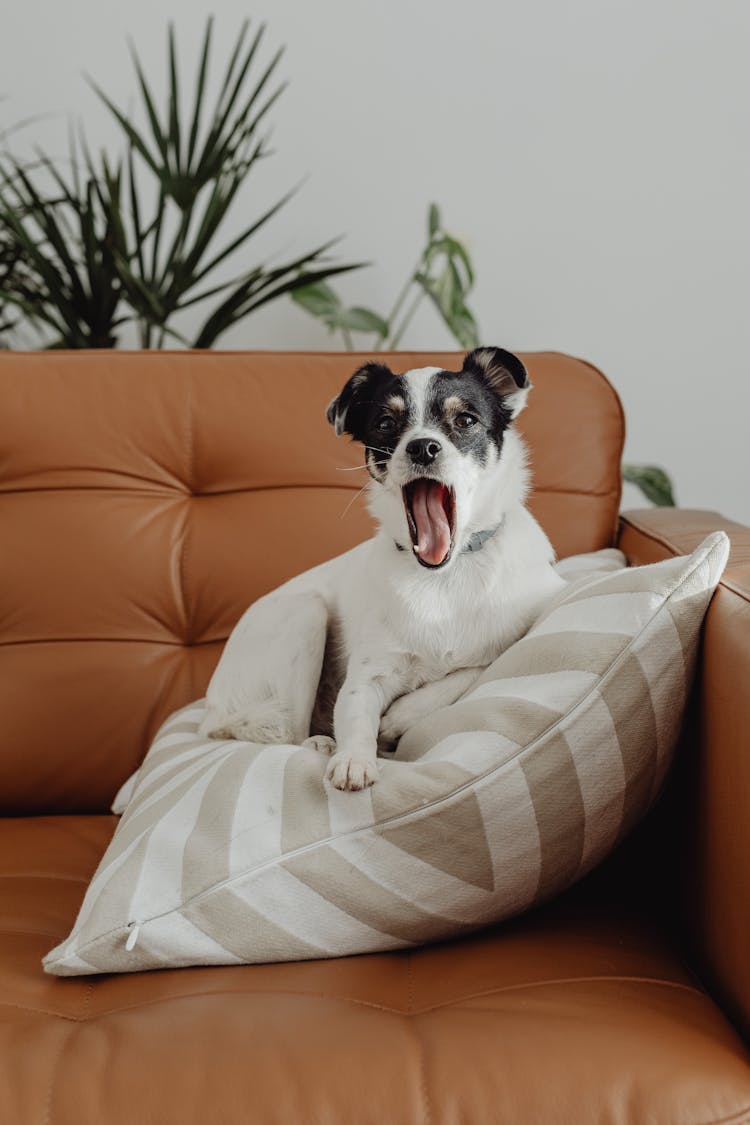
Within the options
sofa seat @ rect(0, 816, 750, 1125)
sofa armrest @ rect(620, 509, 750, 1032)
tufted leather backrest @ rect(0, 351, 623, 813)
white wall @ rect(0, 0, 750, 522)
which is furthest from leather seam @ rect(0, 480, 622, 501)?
white wall @ rect(0, 0, 750, 522)

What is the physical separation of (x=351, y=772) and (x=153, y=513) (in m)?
0.82

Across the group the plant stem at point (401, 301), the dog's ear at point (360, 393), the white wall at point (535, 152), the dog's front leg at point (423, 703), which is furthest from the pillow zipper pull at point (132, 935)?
the white wall at point (535, 152)

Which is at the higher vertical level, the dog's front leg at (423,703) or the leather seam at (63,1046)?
the dog's front leg at (423,703)

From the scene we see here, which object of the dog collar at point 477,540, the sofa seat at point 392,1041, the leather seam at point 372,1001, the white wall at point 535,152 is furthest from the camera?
the white wall at point 535,152

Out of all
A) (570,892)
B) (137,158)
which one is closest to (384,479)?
(570,892)

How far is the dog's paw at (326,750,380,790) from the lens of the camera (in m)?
1.00

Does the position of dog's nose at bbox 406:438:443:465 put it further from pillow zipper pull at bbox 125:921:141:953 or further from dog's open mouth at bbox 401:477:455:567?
pillow zipper pull at bbox 125:921:141:953

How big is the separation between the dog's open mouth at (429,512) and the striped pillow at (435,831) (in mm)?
354

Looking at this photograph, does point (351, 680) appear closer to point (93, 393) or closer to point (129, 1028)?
point (129, 1028)

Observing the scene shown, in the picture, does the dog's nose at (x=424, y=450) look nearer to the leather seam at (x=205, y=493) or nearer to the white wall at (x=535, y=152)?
the leather seam at (x=205, y=493)

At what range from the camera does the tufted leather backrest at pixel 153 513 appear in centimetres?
160

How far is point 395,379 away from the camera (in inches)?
57.2

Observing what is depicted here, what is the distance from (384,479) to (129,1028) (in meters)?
0.83

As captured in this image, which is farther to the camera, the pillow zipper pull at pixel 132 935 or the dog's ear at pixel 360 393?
the dog's ear at pixel 360 393
